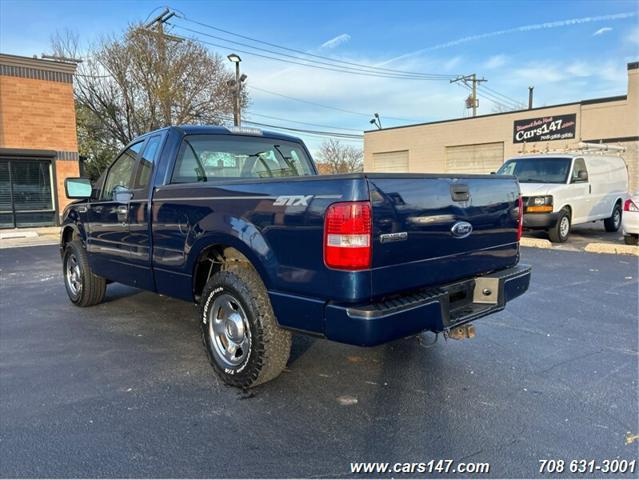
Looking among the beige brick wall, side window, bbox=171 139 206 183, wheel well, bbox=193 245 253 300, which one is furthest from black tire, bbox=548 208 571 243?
the beige brick wall

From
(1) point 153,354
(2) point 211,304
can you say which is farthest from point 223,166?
(1) point 153,354

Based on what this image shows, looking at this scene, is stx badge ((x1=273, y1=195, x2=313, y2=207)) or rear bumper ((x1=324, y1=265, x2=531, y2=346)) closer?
rear bumper ((x1=324, y1=265, x2=531, y2=346))

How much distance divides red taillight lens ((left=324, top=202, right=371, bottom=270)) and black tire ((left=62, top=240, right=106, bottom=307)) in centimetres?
397

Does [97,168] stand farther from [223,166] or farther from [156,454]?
[156,454]

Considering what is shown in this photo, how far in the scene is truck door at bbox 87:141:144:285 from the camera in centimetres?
473

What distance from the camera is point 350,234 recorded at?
2682 millimetres

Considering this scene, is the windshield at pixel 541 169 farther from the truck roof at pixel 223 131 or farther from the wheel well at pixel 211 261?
the wheel well at pixel 211 261

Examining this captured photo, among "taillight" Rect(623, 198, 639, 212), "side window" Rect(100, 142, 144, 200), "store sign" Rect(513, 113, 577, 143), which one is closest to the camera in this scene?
"side window" Rect(100, 142, 144, 200)

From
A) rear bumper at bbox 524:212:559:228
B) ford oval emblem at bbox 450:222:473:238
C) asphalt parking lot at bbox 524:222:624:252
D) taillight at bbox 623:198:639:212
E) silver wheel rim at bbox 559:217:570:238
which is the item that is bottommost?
asphalt parking lot at bbox 524:222:624:252

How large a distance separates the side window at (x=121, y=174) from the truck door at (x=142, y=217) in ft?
0.82

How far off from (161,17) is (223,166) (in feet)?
80.6

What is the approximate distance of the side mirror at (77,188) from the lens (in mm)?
5426

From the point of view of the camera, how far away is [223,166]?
4.58 m

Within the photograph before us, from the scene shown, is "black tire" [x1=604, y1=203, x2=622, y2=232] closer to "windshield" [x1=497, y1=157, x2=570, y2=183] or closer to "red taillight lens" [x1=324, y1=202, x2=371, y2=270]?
"windshield" [x1=497, y1=157, x2=570, y2=183]
